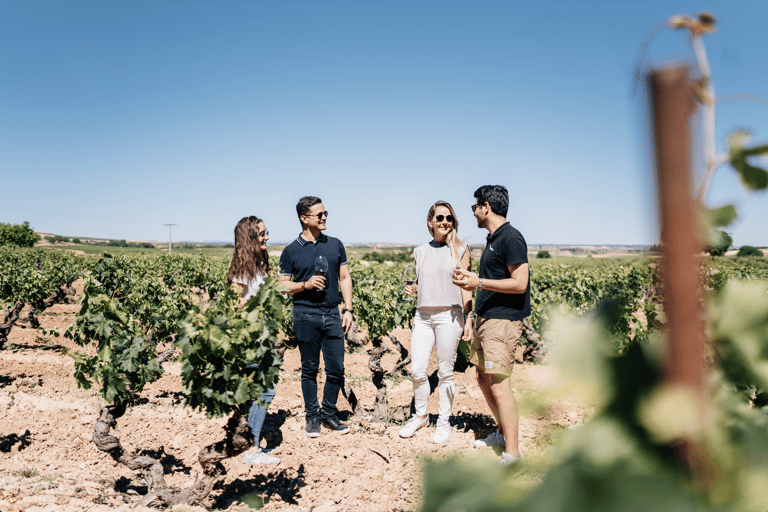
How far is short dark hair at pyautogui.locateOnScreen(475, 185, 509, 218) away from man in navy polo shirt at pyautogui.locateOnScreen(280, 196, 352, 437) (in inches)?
66.9

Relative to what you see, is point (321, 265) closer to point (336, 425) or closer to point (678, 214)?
point (336, 425)

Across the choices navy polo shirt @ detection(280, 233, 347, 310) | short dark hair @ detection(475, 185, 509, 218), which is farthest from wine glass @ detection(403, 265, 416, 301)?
short dark hair @ detection(475, 185, 509, 218)

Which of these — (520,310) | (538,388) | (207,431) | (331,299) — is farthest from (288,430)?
(538,388)

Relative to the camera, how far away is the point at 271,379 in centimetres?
351

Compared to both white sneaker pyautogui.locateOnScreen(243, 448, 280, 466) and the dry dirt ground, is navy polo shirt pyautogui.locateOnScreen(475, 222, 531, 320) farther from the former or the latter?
white sneaker pyautogui.locateOnScreen(243, 448, 280, 466)

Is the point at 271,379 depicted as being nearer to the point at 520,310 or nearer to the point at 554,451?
the point at 520,310

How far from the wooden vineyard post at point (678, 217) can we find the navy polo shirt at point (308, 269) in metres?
4.34

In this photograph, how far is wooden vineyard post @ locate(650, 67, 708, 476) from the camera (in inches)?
12.7

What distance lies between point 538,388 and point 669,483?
Answer: 158mm

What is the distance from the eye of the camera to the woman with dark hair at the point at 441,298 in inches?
173

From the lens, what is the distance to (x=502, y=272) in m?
3.83

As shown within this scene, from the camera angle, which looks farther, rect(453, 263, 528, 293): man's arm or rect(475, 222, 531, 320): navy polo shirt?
rect(475, 222, 531, 320): navy polo shirt

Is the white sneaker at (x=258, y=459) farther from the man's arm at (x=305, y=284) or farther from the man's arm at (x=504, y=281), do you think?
the man's arm at (x=504, y=281)

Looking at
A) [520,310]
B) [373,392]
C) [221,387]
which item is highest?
[520,310]
